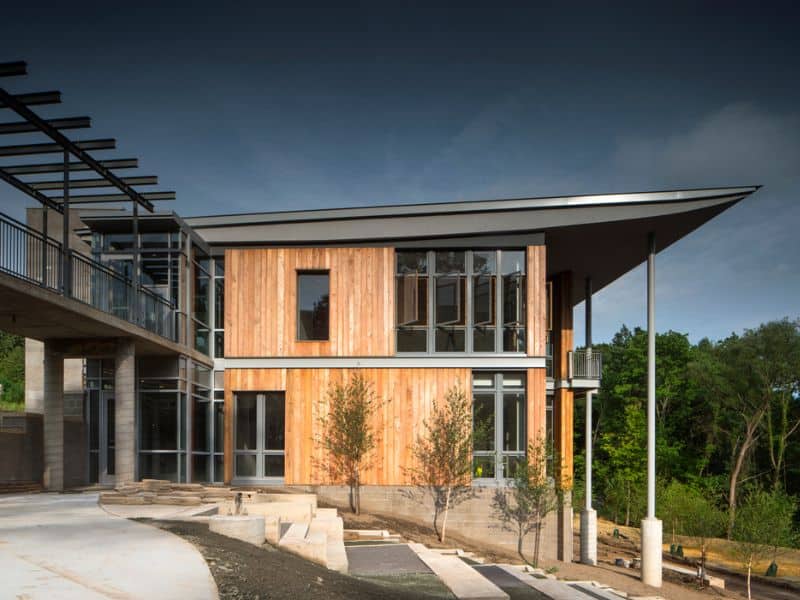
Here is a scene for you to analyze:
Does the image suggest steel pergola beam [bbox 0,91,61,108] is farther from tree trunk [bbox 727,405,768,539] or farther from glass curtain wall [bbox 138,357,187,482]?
tree trunk [bbox 727,405,768,539]

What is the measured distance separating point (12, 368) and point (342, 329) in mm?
39734

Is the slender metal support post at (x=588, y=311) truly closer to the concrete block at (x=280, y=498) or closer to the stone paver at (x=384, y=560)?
the concrete block at (x=280, y=498)

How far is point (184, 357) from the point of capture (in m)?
21.5

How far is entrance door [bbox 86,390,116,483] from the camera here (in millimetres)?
21938

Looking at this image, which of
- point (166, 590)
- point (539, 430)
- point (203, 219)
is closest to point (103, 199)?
point (203, 219)

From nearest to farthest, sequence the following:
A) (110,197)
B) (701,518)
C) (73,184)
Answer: (73,184)
(110,197)
(701,518)

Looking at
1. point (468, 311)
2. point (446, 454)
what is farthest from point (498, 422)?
point (468, 311)

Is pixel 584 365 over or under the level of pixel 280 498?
over

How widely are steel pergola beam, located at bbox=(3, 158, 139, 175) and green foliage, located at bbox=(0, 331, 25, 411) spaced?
3276cm

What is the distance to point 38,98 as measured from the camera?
13.7 meters

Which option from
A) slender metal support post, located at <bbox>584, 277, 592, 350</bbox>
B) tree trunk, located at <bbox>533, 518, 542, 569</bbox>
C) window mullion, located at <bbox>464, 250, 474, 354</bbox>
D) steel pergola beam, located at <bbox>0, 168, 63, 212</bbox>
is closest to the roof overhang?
window mullion, located at <bbox>464, 250, 474, 354</bbox>

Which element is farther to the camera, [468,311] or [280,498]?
[468,311]

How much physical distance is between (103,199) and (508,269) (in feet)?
35.7

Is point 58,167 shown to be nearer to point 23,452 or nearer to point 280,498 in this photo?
point 280,498
